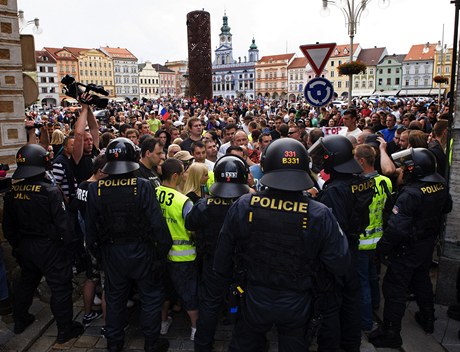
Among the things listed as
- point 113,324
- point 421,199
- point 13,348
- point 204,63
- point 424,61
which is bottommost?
point 13,348

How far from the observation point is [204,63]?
19.1 m

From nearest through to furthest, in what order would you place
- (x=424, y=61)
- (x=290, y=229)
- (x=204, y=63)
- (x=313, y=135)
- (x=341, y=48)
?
(x=290, y=229)
(x=313, y=135)
(x=204, y=63)
(x=424, y=61)
(x=341, y=48)

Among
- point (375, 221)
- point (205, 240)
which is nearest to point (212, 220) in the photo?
point (205, 240)

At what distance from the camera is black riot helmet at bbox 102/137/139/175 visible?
12.6 feet

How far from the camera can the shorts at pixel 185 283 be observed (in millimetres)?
4223

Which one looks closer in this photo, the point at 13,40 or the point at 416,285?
the point at 416,285

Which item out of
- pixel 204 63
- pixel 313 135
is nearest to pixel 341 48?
pixel 204 63

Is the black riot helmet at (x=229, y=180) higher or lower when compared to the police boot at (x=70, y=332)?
higher

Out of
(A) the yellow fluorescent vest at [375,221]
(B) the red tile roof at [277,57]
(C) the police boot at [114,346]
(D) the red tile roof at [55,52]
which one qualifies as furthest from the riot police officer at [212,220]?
(B) the red tile roof at [277,57]

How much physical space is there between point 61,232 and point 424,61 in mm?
94713

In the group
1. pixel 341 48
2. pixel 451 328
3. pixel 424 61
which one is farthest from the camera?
pixel 341 48

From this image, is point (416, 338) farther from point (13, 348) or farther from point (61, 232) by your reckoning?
point (13, 348)

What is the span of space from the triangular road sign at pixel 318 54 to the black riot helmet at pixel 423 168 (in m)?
3.14

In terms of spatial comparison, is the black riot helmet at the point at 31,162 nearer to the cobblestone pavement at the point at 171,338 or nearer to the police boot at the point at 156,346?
the cobblestone pavement at the point at 171,338
